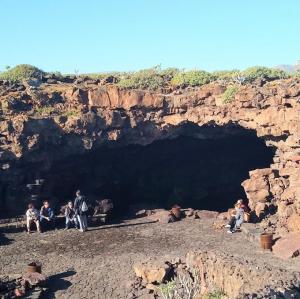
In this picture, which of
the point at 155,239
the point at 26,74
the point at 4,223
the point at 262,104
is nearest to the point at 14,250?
the point at 4,223

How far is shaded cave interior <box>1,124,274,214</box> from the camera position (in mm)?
22672

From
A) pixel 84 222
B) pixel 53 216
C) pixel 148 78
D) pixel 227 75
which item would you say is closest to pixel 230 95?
pixel 227 75

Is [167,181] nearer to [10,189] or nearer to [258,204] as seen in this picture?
[258,204]

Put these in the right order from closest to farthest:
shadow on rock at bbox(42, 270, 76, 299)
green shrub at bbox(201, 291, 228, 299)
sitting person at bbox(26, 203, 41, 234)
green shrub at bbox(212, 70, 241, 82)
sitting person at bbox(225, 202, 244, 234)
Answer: green shrub at bbox(201, 291, 228, 299), shadow on rock at bbox(42, 270, 76, 299), sitting person at bbox(225, 202, 244, 234), sitting person at bbox(26, 203, 41, 234), green shrub at bbox(212, 70, 241, 82)

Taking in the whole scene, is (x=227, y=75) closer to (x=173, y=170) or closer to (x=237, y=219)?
(x=173, y=170)

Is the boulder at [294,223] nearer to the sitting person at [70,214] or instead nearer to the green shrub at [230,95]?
the green shrub at [230,95]

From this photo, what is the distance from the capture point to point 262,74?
24.1 meters

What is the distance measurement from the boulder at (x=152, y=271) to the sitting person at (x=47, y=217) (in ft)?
21.1

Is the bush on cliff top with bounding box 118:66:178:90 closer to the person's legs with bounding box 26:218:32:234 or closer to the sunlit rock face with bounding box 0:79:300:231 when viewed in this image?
the sunlit rock face with bounding box 0:79:300:231

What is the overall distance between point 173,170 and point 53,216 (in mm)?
8629

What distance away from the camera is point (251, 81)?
23.0 m

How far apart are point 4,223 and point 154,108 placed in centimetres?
825

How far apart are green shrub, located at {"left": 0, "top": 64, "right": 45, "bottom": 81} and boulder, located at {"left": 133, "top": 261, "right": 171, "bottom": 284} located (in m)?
12.5

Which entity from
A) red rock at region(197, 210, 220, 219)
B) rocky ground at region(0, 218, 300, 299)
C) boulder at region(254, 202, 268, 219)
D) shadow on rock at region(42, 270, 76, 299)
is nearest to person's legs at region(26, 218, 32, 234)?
rocky ground at region(0, 218, 300, 299)
